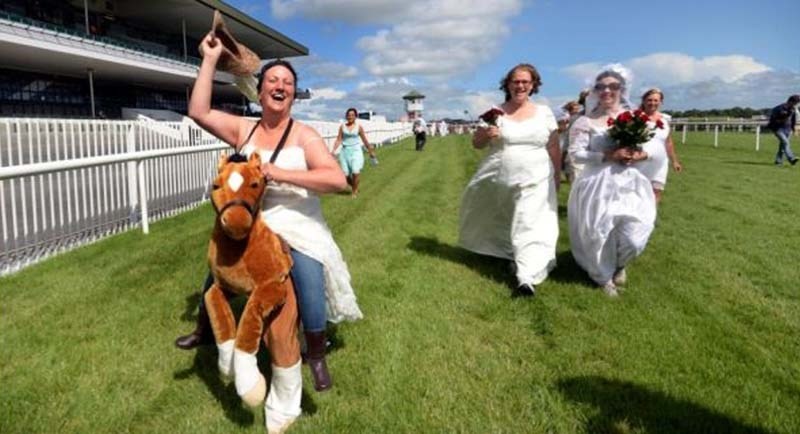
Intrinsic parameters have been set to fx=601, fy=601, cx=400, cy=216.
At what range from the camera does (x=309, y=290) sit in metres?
3.33

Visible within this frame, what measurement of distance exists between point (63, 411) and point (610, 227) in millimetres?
4597

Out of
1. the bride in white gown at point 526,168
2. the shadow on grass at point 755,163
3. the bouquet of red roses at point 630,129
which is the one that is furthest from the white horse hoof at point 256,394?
the shadow on grass at point 755,163

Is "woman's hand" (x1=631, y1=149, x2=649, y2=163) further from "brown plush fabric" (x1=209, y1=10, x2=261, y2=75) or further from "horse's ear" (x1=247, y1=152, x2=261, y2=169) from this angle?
"horse's ear" (x1=247, y1=152, x2=261, y2=169)

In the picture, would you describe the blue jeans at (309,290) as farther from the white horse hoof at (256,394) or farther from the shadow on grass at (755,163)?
the shadow on grass at (755,163)

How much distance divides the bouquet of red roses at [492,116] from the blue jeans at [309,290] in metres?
3.01

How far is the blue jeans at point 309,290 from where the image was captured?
3293 mm

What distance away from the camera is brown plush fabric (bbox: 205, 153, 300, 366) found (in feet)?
9.34

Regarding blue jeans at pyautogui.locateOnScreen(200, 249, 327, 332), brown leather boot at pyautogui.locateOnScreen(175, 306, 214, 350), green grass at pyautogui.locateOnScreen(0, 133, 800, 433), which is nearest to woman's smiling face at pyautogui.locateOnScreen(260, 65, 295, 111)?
blue jeans at pyautogui.locateOnScreen(200, 249, 327, 332)

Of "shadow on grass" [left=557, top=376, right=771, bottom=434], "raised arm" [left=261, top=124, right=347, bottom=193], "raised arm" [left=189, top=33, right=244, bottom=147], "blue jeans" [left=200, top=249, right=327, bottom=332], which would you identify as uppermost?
"raised arm" [left=189, top=33, right=244, bottom=147]

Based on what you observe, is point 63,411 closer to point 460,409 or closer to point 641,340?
point 460,409

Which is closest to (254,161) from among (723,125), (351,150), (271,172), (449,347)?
(271,172)

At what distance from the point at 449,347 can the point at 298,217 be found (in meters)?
1.69

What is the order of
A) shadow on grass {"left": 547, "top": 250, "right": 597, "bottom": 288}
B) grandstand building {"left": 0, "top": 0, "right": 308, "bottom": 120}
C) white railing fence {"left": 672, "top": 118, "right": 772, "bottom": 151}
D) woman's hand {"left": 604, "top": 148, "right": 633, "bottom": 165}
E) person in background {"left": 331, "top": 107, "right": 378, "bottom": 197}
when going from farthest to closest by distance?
1. white railing fence {"left": 672, "top": 118, "right": 772, "bottom": 151}
2. grandstand building {"left": 0, "top": 0, "right": 308, "bottom": 120}
3. person in background {"left": 331, "top": 107, "right": 378, "bottom": 197}
4. shadow on grass {"left": 547, "top": 250, "right": 597, "bottom": 288}
5. woman's hand {"left": 604, "top": 148, "right": 633, "bottom": 165}

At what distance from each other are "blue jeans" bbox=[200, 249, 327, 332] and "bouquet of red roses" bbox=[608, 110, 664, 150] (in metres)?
3.40
